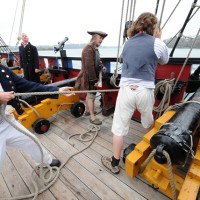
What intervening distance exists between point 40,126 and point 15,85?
1.19 metres

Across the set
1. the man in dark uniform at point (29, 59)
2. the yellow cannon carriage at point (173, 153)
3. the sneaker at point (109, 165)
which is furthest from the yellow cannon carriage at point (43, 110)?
the man in dark uniform at point (29, 59)

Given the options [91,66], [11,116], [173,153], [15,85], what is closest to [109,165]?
[173,153]

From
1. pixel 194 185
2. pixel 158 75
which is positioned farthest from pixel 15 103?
pixel 158 75

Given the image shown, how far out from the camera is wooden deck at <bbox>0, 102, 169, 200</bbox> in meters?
1.69

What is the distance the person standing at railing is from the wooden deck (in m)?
0.39

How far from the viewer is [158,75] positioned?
8.89 ft

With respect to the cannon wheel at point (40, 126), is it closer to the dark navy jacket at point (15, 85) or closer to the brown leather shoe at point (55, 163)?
the brown leather shoe at point (55, 163)

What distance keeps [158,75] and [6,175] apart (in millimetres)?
2272

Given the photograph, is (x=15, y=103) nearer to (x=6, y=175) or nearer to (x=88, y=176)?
(x=6, y=175)

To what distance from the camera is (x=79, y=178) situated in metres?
1.87

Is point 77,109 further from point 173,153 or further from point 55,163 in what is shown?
point 173,153

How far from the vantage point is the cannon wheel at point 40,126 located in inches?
106

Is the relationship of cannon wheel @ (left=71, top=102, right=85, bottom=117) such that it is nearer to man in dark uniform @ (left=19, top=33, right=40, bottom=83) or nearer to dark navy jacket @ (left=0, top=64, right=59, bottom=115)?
dark navy jacket @ (left=0, top=64, right=59, bottom=115)

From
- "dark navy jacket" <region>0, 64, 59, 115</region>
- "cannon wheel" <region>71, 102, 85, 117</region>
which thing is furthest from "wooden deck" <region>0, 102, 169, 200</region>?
"dark navy jacket" <region>0, 64, 59, 115</region>
